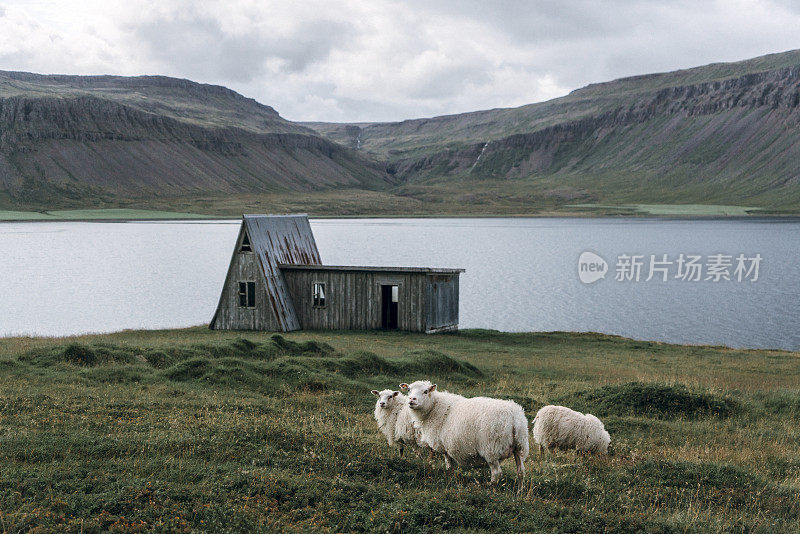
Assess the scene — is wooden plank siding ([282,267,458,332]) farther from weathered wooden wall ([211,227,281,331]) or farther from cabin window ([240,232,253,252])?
cabin window ([240,232,253,252])

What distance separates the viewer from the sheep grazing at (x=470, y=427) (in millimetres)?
12469

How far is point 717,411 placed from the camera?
72.2ft

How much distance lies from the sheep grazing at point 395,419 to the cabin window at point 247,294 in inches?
1175

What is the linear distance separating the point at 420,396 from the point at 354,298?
30121 millimetres

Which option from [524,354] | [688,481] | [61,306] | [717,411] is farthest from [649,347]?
[61,306]

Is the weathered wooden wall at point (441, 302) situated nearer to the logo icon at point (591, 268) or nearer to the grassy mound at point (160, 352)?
the grassy mound at point (160, 352)

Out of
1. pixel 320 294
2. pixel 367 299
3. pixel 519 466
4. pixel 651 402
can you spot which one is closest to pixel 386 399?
pixel 519 466

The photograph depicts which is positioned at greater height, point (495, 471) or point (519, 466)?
point (519, 466)

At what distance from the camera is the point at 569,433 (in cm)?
1573

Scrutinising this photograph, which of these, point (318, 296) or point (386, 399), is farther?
point (318, 296)

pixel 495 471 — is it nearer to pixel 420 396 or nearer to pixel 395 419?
pixel 420 396

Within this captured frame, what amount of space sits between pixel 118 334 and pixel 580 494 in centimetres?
3612

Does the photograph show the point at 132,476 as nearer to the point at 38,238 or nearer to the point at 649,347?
the point at 649,347

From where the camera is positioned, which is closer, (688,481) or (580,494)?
(580,494)
